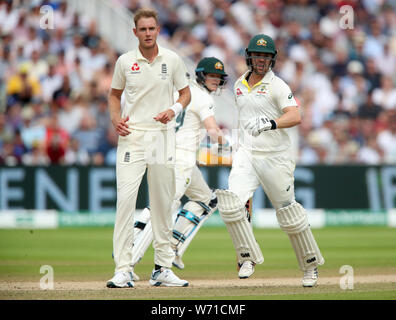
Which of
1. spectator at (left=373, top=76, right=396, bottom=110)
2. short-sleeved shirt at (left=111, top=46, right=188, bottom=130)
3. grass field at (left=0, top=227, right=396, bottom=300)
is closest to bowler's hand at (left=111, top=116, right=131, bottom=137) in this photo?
short-sleeved shirt at (left=111, top=46, right=188, bottom=130)

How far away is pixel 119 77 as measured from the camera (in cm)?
659

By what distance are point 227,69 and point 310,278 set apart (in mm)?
8587

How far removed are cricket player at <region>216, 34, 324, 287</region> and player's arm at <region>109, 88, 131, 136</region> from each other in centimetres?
93

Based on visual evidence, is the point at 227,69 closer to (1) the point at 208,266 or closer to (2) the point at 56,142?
(2) the point at 56,142

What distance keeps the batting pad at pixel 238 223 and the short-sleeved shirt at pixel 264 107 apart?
1.54ft

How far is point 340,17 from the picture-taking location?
16.2 metres

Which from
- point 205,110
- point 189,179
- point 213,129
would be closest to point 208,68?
point 205,110

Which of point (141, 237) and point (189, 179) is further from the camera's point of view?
point (189, 179)

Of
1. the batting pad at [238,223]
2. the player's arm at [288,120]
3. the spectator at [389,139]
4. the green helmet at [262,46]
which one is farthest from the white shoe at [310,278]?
the spectator at [389,139]

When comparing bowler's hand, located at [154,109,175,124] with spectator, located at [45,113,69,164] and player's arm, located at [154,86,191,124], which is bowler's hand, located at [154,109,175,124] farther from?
spectator, located at [45,113,69,164]

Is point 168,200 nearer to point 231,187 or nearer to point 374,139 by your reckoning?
point 231,187

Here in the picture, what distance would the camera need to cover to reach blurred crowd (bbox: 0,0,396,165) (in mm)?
13828

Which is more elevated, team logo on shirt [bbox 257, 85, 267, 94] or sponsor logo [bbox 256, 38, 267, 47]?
sponsor logo [bbox 256, 38, 267, 47]

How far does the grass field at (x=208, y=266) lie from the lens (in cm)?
613
